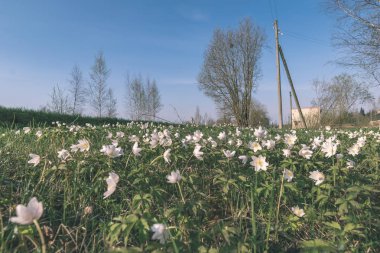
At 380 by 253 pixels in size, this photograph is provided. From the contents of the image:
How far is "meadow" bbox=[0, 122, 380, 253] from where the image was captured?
1.49 m

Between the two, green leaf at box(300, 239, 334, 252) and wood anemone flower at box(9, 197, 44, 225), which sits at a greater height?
wood anemone flower at box(9, 197, 44, 225)

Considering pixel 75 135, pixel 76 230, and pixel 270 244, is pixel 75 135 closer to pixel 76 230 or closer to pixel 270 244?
pixel 76 230

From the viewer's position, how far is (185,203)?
1770 mm

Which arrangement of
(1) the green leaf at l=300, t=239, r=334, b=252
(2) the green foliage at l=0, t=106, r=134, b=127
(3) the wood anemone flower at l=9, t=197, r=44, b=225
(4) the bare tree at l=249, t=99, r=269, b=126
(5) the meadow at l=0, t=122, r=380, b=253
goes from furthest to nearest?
(4) the bare tree at l=249, t=99, r=269, b=126 < (2) the green foliage at l=0, t=106, r=134, b=127 < (5) the meadow at l=0, t=122, r=380, b=253 < (1) the green leaf at l=300, t=239, r=334, b=252 < (3) the wood anemone flower at l=9, t=197, r=44, b=225

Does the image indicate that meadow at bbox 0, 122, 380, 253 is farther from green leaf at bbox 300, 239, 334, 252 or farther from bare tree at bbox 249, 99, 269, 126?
bare tree at bbox 249, 99, 269, 126

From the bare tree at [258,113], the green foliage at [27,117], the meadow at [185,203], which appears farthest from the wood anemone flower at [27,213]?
the bare tree at [258,113]

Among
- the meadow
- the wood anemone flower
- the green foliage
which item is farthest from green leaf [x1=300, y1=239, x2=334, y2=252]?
the green foliage

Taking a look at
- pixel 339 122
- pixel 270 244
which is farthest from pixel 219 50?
pixel 270 244

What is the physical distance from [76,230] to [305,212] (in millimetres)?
1501

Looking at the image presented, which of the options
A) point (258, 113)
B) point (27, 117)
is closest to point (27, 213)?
point (27, 117)

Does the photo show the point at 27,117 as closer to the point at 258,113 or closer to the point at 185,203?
the point at 185,203

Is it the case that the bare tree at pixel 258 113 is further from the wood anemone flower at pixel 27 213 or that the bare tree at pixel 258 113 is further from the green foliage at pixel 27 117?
the wood anemone flower at pixel 27 213

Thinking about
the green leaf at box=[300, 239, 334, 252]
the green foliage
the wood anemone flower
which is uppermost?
the green foliage

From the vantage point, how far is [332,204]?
219 cm
